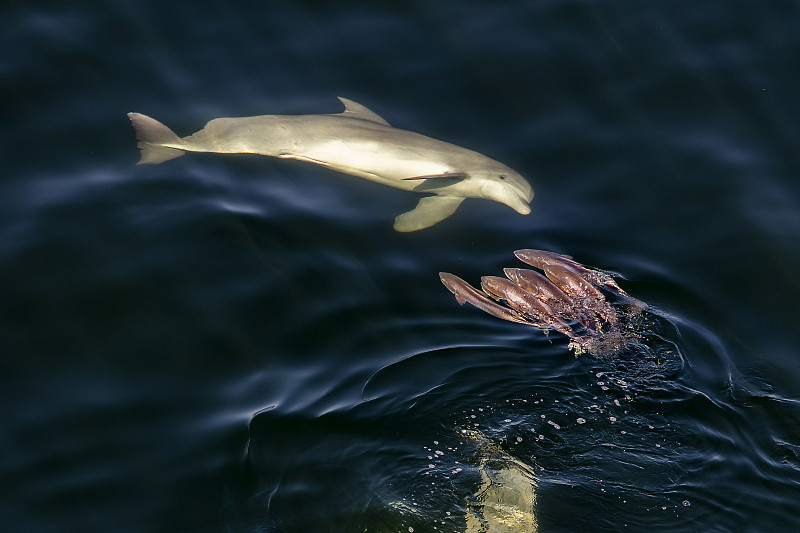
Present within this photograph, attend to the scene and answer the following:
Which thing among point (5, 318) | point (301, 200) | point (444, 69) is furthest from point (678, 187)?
point (5, 318)

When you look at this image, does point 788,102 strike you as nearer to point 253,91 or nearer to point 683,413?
point 683,413

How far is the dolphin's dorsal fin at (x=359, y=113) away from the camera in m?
7.47

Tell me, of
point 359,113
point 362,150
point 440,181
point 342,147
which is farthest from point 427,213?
point 359,113

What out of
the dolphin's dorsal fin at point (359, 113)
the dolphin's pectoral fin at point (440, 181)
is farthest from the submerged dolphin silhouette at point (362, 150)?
the dolphin's dorsal fin at point (359, 113)

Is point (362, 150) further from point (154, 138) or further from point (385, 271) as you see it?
point (154, 138)

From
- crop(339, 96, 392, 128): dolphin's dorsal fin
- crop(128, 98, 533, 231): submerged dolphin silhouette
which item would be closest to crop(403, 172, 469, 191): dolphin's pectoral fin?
crop(128, 98, 533, 231): submerged dolphin silhouette

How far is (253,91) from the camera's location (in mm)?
7824

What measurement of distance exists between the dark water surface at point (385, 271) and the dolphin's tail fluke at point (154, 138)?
0.64 ft

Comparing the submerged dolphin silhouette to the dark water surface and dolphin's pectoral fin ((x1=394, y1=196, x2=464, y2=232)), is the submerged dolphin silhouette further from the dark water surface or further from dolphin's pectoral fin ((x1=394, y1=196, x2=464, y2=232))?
the dark water surface

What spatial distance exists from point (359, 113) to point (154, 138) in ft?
6.60

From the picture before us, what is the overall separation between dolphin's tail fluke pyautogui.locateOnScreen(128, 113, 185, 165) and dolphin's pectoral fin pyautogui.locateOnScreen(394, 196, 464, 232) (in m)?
2.23

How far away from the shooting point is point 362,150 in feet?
23.4

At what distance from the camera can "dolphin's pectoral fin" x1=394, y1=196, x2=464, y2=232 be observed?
21.1 feet

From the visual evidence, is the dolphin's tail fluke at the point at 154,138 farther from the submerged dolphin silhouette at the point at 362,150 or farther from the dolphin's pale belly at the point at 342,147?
the dolphin's pale belly at the point at 342,147
